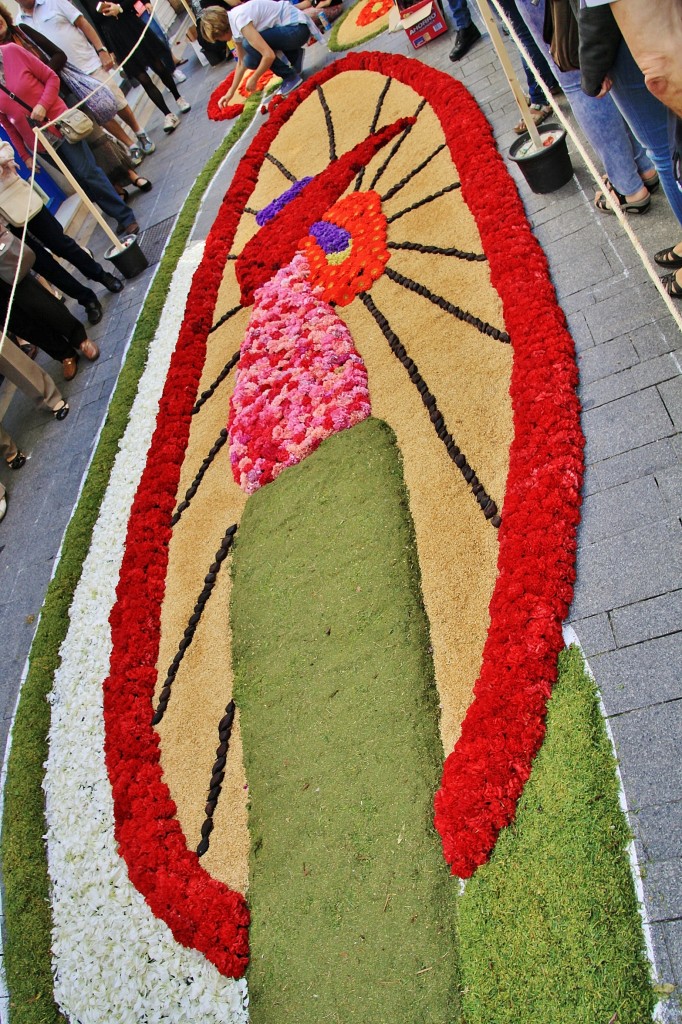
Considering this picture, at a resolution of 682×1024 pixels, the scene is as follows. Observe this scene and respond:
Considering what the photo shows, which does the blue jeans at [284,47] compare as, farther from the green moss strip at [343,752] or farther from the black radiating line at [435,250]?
the green moss strip at [343,752]

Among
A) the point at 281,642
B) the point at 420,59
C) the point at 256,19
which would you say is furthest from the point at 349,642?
the point at 256,19

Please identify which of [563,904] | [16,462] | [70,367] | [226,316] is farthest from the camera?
[70,367]

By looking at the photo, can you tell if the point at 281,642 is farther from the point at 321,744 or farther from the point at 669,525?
the point at 669,525

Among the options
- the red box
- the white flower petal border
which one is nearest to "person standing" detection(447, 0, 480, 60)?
the red box

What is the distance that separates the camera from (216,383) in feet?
14.8

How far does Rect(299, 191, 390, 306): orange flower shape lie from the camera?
4273 mm

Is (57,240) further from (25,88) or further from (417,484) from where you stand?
(417,484)

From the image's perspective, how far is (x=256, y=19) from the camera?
6363mm

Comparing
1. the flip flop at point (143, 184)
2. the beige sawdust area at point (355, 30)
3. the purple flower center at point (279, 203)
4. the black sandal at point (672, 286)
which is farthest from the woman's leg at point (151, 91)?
the black sandal at point (672, 286)

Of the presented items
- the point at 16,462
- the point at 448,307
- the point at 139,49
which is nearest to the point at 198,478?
the point at 448,307

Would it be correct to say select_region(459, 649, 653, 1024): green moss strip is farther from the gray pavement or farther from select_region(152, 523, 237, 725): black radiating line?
select_region(152, 523, 237, 725): black radiating line

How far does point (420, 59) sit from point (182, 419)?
3516mm

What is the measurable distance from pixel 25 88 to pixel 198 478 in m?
4.28

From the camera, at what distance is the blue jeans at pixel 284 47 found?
254 inches
